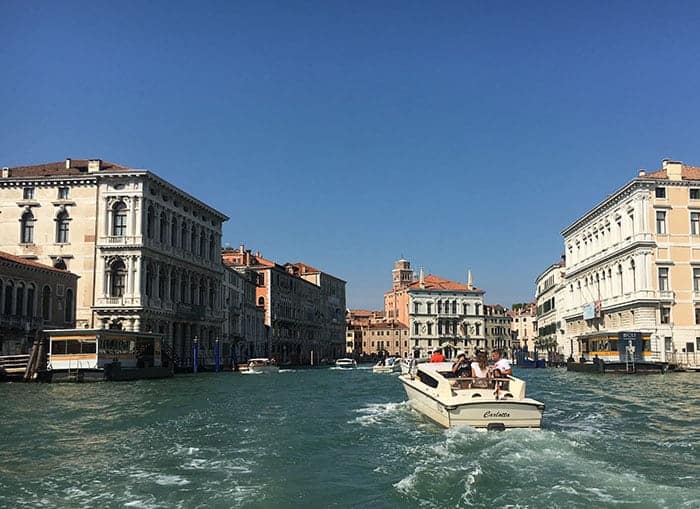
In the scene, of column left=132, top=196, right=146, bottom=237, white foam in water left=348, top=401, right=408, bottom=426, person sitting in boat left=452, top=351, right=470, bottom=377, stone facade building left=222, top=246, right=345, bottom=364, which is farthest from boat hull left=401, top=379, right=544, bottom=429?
stone facade building left=222, top=246, right=345, bottom=364

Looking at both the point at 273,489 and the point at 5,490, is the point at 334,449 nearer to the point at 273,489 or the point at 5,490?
the point at 273,489

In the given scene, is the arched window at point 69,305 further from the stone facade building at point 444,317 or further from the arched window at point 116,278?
the stone facade building at point 444,317

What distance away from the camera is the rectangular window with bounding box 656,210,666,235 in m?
46.0

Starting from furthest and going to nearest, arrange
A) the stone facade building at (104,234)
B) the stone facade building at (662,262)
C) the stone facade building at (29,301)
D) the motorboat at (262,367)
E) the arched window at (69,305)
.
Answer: the motorboat at (262,367) → the stone facade building at (662,262) → the stone facade building at (104,234) → the arched window at (69,305) → the stone facade building at (29,301)

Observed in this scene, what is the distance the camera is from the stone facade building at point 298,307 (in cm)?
7506

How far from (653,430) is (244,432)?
7.57m

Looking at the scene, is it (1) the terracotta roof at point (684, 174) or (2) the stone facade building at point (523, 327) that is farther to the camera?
(2) the stone facade building at point (523, 327)

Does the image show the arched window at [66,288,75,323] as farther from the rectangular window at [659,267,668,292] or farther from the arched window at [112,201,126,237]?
the rectangular window at [659,267,668,292]

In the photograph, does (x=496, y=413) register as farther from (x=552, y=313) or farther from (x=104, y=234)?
(x=552, y=313)

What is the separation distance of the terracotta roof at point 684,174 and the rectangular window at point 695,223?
2.42 metres

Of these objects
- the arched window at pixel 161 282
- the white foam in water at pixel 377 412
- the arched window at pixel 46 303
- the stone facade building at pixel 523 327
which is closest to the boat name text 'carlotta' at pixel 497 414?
the white foam in water at pixel 377 412

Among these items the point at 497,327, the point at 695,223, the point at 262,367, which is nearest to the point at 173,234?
the point at 262,367

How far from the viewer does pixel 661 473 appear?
30.3ft

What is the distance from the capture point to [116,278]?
4341cm
